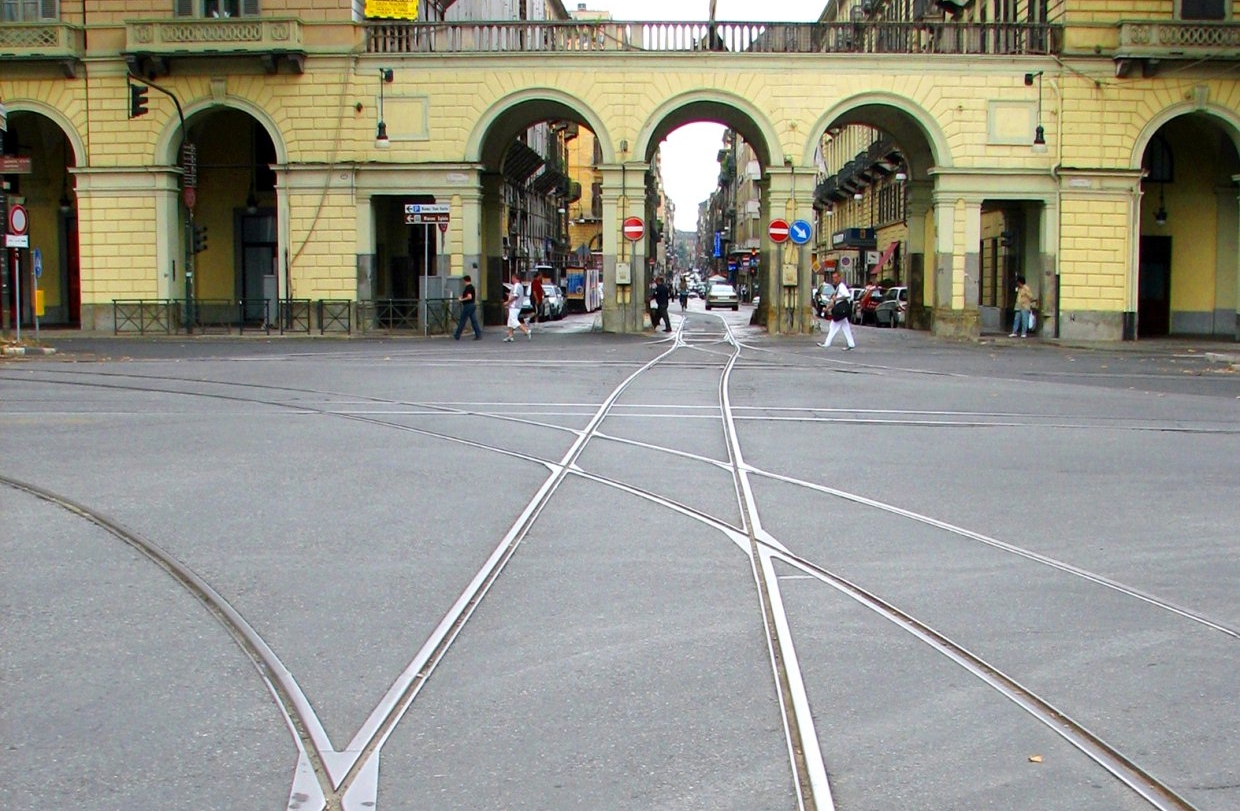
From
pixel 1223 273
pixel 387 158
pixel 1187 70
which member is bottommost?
pixel 1223 273

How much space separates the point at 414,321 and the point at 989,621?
34364 mm

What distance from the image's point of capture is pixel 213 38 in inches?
1484

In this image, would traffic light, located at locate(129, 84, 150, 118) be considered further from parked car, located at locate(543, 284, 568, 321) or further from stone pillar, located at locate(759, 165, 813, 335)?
parked car, located at locate(543, 284, 568, 321)

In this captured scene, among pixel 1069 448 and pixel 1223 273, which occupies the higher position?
pixel 1223 273

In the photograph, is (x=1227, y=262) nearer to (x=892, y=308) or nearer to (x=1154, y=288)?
(x=1154, y=288)

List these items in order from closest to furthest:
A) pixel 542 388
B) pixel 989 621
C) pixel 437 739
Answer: pixel 437 739, pixel 989 621, pixel 542 388

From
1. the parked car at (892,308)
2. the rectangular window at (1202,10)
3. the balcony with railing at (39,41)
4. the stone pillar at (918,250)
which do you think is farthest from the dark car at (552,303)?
the rectangular window at (1202,10)

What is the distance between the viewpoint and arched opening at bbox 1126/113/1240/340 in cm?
4078

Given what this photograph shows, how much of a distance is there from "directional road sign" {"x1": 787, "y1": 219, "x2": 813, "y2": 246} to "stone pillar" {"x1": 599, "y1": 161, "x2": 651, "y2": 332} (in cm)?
→ 426

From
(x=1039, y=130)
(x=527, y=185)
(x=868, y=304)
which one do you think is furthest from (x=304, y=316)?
(x=527, y=185)

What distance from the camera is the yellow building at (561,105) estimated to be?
3784 cm

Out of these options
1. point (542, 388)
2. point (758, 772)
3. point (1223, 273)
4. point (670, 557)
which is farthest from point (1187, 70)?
point (758, 772)

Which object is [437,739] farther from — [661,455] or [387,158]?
[387,158]

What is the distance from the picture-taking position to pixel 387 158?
3869cm
